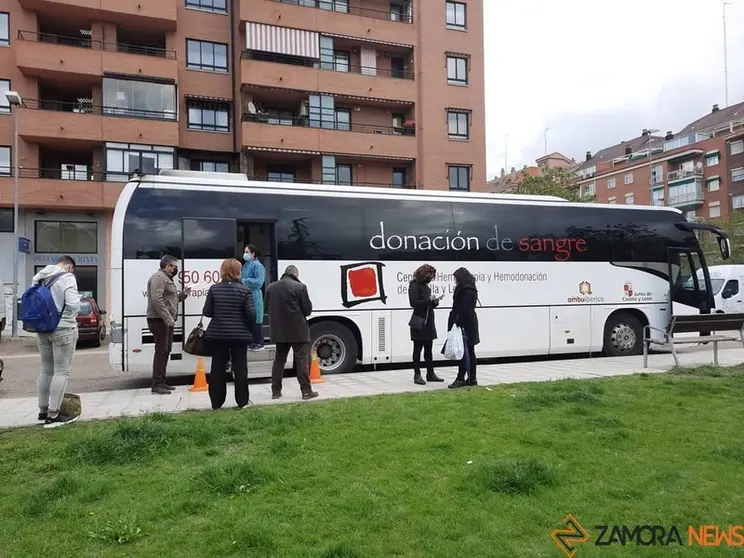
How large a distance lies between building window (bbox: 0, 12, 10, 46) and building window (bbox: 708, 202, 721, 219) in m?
67.7

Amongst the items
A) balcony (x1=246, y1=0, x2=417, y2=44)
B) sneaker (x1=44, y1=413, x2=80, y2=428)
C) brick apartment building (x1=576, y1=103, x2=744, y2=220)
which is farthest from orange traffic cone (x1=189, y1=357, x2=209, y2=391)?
brick apartment building (x1=576, y1=103, x2=744, y2=220)

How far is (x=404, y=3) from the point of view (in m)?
34.4

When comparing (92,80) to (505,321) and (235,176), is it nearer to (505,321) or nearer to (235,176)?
(235,176)

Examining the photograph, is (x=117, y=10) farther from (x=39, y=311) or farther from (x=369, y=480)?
(x=369, y=480)

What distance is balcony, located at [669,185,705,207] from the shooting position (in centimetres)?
6669

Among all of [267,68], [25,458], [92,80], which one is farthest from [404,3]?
[25,458]

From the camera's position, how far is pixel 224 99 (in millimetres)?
30141

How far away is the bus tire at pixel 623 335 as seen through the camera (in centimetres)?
1295

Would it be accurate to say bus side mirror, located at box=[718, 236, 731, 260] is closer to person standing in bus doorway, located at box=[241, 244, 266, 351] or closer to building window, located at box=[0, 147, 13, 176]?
person standing in bus doorway, located at box=[241, 244, 266, 351]

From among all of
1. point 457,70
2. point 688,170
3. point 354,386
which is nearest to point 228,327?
point 354,386

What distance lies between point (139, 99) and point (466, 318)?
24557 mm

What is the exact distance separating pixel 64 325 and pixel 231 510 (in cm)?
371

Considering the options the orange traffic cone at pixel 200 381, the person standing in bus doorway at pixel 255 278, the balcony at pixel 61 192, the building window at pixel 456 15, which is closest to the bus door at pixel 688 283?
the person standing in bus doorway at pixel 255 278

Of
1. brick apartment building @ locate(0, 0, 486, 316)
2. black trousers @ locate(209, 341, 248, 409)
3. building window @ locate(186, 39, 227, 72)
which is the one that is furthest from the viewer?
building window @ locate(186, 39, 227, 72)
